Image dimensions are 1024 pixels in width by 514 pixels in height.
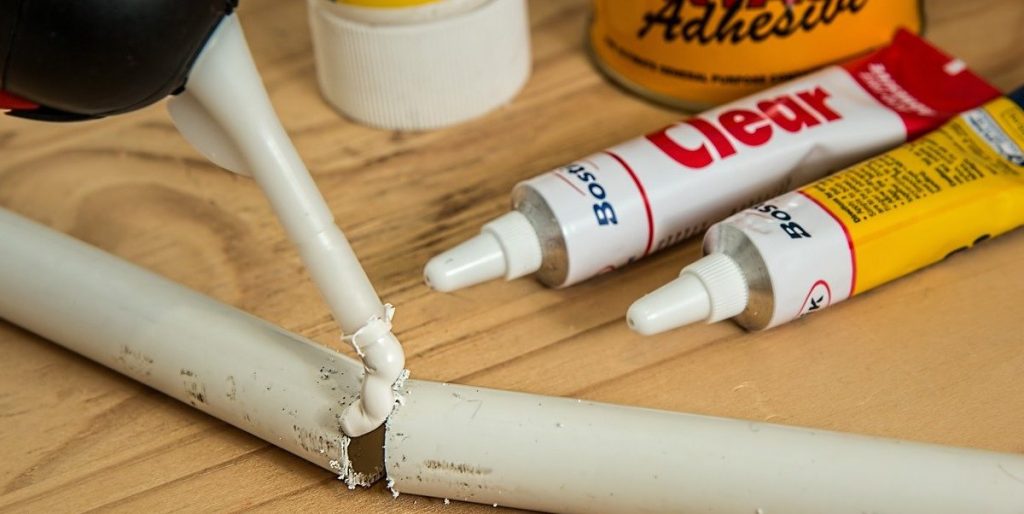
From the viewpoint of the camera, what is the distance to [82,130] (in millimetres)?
542

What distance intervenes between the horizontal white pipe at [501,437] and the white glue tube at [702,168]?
6cm

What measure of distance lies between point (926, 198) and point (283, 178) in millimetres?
231

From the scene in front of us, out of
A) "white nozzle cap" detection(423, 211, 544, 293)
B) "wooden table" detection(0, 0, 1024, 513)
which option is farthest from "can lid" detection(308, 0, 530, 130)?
"white nozzle cap" detection(423, 211, 544, 293)

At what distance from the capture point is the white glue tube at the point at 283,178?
30cm

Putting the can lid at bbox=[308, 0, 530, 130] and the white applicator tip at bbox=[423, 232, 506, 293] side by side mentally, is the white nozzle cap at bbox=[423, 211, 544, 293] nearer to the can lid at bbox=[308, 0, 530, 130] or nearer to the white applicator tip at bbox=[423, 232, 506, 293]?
the white applicator tip at bbox=[423, 232, 506, 293]

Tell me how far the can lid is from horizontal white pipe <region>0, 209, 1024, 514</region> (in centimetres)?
15

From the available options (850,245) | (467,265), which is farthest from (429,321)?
(850,245)

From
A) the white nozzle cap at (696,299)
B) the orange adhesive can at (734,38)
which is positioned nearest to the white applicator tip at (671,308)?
the white nozzle cap at (696,299)

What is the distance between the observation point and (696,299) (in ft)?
1.29

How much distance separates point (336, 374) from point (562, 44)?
0.26 meters

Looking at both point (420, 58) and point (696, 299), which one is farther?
point (420, 58)

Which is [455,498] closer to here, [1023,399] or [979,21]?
[1023,399]

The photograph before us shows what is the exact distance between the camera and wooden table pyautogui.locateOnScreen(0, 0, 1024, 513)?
1.26 ft

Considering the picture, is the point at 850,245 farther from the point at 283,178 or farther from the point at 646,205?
the point at 283,178
